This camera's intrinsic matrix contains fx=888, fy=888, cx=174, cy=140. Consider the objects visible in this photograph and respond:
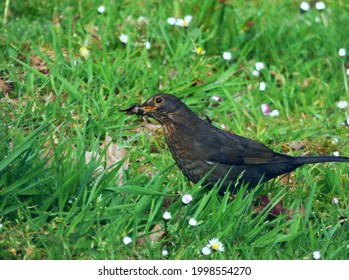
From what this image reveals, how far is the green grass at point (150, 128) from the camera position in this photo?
174 inches

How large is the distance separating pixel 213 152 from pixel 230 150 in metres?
0.12

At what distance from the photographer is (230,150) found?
5176 millimetres

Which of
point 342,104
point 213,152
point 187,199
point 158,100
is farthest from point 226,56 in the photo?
point 187,199

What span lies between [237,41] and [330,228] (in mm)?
2425

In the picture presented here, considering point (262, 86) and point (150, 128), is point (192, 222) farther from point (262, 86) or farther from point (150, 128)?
point (262, 86)

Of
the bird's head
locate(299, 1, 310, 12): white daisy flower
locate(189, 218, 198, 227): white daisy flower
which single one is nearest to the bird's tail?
the bird's head

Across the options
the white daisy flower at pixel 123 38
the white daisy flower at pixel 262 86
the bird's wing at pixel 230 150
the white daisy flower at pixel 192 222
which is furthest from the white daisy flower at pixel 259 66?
the white daisy flower at pixel 192 222

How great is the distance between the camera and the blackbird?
507 cm

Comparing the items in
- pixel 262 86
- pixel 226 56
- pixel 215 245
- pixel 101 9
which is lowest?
pixel 262 86

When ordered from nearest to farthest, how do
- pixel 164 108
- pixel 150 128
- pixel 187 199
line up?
pixel 187 199, pixel 164 108, pixel 150 128

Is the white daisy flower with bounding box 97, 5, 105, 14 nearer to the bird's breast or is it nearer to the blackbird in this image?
the blackbird

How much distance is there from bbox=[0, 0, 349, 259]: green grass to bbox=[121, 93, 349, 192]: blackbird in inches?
4.7

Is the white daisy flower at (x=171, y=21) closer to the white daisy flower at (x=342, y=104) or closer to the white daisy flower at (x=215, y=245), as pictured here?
the white daisy flower at (x=342, y=104)
